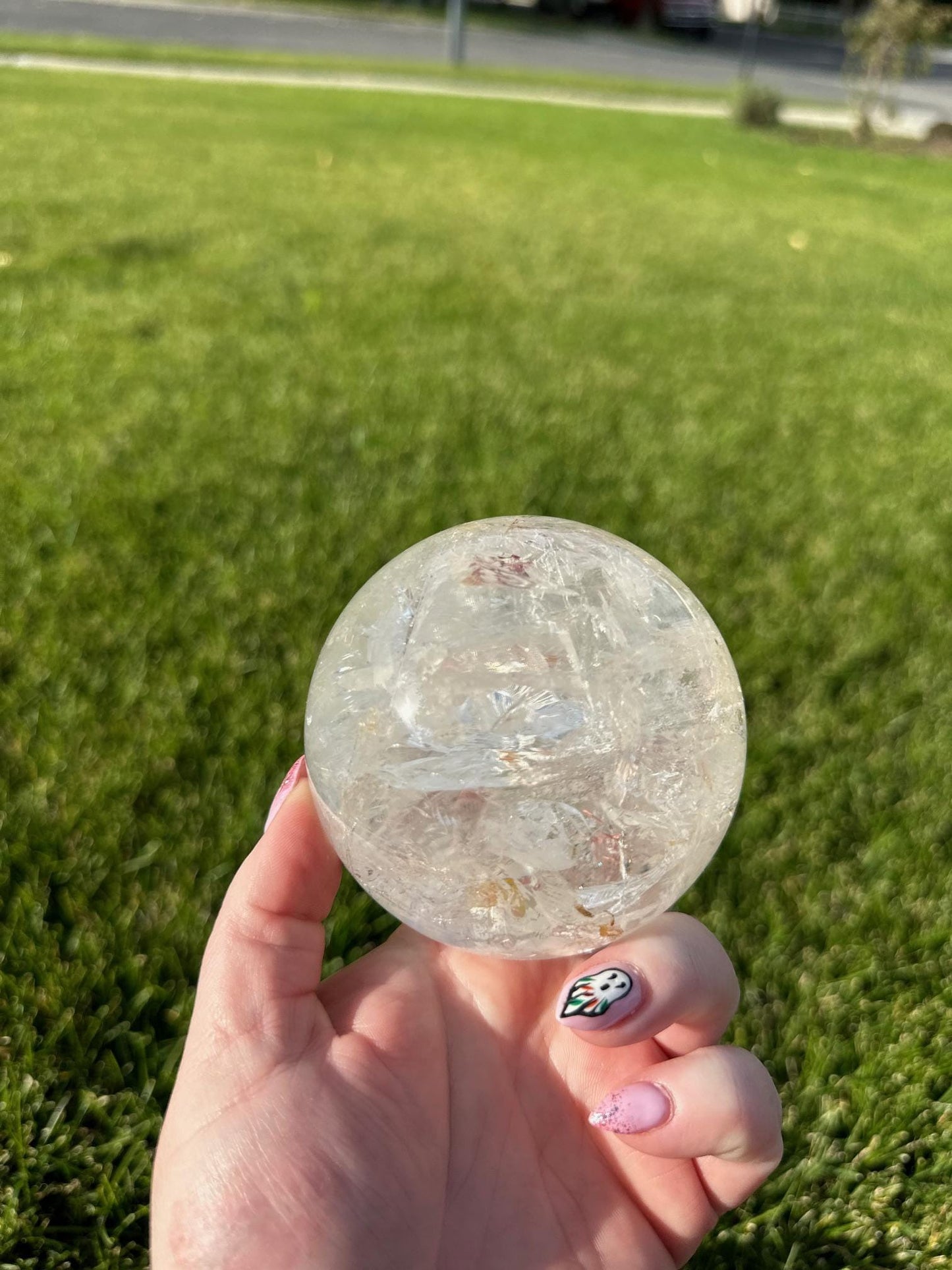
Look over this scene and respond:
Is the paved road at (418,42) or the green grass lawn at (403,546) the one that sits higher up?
the paved road at (418,42)

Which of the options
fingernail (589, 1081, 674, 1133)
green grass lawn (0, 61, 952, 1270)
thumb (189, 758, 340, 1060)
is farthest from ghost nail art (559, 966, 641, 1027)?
green grass lawn (0, 61, 952, 1270)

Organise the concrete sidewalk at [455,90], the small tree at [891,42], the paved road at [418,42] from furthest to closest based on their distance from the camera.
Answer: the paved road at [418,42]
the concrete sidewalk at [455,90]
the small tree at [891,42]

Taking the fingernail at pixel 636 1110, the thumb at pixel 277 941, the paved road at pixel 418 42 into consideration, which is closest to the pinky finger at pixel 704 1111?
the fingernail at pixel 636 1110

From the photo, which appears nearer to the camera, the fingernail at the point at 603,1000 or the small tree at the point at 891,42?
the fingernail at the point at 603,1000

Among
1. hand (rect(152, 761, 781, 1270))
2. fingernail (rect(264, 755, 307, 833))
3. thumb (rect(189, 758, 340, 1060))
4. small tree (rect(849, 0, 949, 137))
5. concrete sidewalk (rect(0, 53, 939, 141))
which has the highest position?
small tree (rect(849, 0, 949, 137))

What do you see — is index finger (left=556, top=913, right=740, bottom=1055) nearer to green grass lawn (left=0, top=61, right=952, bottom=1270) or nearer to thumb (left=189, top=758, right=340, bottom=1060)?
thumb (left=189, top=758, right=340, bottom=1060)

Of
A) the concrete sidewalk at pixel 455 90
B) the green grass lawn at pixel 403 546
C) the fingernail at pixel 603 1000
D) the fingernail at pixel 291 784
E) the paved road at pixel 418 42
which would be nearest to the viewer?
the fingernail at pixel 603 1000

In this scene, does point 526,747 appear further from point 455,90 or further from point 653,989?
point 455,90

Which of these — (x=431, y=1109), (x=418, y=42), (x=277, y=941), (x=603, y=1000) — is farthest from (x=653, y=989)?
(x=418, y=42)

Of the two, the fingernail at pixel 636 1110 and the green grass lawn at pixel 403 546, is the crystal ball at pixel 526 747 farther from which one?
the green grass lawn at pixel 403 546
